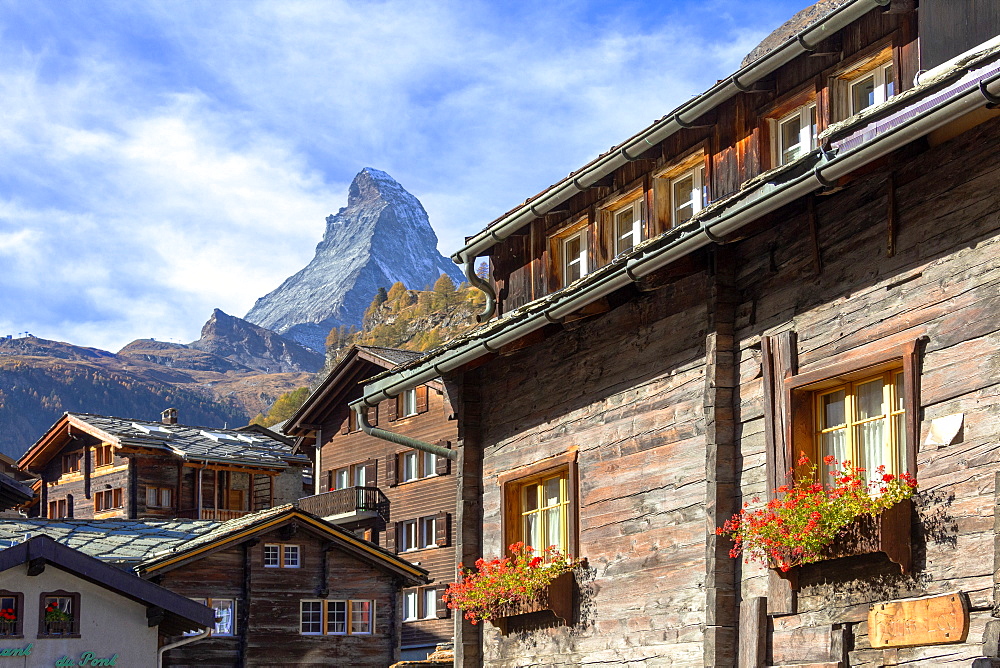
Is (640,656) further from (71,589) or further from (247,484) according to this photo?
(247,484)

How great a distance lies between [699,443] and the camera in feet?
40.9

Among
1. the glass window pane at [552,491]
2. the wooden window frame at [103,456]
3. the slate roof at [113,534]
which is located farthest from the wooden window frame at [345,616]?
the wooden window frame at [103,456]

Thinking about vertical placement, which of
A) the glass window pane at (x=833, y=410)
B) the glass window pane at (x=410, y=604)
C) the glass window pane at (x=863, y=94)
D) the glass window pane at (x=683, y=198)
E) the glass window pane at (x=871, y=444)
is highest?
the glass window pane at (x=863, y=94)

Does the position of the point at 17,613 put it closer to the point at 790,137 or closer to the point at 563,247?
the point at 563,247

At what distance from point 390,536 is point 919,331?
134 ft

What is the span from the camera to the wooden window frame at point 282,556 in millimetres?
36094

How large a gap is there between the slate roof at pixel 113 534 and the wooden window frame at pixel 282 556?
7.51 feet

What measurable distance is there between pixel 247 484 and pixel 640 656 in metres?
47.3

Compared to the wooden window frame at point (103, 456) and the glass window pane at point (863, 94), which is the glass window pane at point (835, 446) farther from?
the wooden window frame at point (103, 456)

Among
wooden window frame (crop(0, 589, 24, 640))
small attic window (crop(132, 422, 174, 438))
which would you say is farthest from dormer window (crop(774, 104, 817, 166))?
small attic window (crop(132, 422, 174, 438))

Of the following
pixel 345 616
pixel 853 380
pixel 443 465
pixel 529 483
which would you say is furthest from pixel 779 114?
pixel 443 465

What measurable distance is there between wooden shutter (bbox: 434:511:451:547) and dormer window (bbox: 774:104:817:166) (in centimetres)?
3390

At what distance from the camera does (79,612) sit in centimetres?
2806

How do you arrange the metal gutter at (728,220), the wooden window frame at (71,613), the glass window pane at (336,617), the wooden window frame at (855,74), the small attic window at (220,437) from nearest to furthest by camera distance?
the metal gutter at (728,220), the wooden window frame at (855,74), the wooden window frame at (71,613), the glass window pane at (336,617), the small attic window at (220,437)
